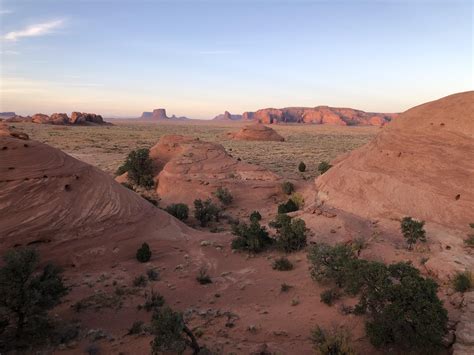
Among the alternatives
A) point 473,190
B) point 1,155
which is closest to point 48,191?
point 1,155

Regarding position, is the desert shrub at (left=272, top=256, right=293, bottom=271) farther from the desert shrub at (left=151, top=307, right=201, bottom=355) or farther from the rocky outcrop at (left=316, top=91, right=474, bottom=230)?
the rocky outcrop at (left=316, top=91, right=474, bottom=230)

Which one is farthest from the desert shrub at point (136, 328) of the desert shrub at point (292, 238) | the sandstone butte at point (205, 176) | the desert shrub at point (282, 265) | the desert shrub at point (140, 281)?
the sandstone butte at point (205, 176)

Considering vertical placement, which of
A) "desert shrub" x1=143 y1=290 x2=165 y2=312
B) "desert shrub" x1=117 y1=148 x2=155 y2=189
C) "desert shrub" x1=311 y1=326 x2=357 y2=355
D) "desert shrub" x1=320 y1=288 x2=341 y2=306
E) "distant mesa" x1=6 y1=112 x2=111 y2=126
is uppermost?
"distant mesa" x1=6 y1=112 x2=111 y2=126

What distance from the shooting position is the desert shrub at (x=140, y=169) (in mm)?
29031

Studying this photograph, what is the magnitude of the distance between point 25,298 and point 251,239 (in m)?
8.97

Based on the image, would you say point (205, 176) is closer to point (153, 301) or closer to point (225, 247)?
point (225, 247)

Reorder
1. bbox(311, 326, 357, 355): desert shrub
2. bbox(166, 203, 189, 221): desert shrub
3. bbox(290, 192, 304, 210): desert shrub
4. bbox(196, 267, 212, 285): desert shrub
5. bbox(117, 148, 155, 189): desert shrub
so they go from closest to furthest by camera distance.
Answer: bbox(311, 326, 357, 355): desert shrub, bbox(196, 267, 212, 285): desert shrub, bbox(166, 203, 189, 221): desert shrub, bbox(290, 192, 304, 210): desert shrub, bbox(117, 148, 155, 189): desert shrub

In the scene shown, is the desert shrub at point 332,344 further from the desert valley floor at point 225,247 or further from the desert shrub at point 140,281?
the desert shrub at point 140,281

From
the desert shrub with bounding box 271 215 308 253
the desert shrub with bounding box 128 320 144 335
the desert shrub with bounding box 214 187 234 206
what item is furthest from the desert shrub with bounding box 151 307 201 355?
the desert shrub with bounding box 214 187 234 206

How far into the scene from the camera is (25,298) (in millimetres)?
8719

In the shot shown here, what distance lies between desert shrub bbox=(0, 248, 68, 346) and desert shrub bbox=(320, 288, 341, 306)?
25.7ft

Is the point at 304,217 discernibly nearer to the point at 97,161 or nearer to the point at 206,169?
the point at 206,169

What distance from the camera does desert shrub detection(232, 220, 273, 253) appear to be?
15.3m

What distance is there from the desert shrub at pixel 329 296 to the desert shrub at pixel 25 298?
7824 millimetres
